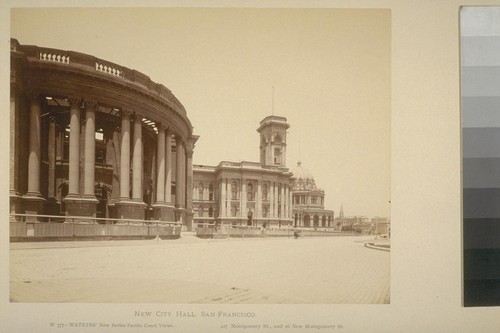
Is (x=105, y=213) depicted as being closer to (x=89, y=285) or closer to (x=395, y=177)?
(x=89, y=285)

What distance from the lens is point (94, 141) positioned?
13.9ft

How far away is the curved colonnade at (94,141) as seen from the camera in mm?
4035

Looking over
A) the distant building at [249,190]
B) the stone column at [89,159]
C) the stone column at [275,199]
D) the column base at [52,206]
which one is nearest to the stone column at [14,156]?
the column base at [52,206]

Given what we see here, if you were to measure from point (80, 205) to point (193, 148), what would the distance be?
4.04ft

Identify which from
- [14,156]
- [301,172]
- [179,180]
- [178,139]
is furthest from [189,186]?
[14,156]

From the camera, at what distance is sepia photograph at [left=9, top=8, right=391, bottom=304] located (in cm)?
403

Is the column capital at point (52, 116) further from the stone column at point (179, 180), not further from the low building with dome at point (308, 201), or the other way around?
the low building with dome at point (308, 201)

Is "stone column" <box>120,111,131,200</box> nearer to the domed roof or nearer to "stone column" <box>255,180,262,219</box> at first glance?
"stone column" <box>255,180,262,219</box>

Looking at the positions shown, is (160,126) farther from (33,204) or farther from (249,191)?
(33,204)

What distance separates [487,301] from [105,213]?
→ 380cm

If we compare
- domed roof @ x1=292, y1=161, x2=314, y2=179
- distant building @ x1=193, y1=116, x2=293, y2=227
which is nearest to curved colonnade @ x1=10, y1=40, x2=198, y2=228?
distant building @ x1=193, y1=116, x2=293, y2=227

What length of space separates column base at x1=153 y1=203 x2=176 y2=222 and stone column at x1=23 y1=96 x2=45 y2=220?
106 centimetres

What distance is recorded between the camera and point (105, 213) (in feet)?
14.1

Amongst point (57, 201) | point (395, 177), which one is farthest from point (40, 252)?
point (395, 177)
